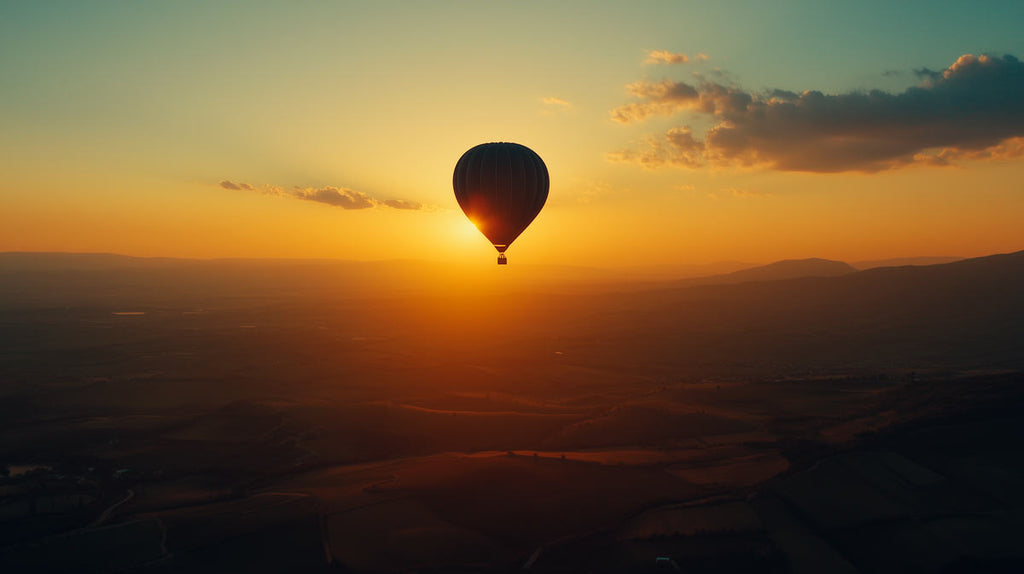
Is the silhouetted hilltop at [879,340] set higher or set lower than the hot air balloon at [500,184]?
lower

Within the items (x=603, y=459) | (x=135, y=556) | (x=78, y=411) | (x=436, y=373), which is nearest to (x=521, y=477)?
(x=603, y=459)

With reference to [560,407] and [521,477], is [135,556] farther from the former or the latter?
[560,407]

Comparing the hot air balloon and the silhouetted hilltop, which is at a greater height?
the hot air balloon

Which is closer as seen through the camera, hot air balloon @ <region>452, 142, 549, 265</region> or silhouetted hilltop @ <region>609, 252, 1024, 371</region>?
hot air balloon @ <region>452, 142, 549, 265</region>

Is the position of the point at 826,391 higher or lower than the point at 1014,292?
lower

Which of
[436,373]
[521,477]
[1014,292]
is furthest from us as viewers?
[1014,292]

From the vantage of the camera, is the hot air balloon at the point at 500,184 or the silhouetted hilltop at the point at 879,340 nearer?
the hot air balloon at the point at 500,184

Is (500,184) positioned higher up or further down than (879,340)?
higher up

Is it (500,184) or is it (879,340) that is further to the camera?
(879,340)
